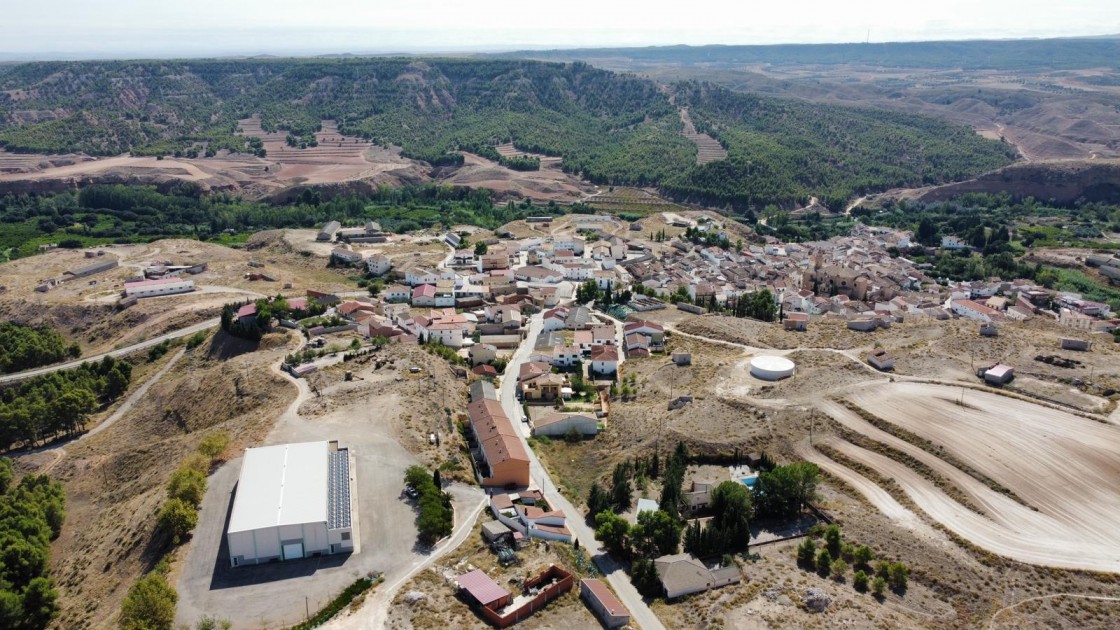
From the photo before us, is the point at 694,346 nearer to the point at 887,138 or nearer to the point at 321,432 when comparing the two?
the point at 321,432

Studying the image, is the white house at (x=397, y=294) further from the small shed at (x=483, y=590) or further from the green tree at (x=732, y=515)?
the small shed at (x=483, y=590)

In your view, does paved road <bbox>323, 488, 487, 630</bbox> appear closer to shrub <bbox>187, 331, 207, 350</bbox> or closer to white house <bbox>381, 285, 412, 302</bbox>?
shrub <bbox>187, 331, 207, 350</bbox>

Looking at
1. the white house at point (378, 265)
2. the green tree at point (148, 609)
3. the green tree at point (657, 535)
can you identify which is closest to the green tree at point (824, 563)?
the green tree at point (657, 535)

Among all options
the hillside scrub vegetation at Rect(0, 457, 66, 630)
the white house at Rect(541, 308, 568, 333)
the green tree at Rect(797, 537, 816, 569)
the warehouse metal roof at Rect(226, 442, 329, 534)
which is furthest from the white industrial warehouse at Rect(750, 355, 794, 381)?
the hillside scrub vegetation at Rect(0, 457, 66, 630)

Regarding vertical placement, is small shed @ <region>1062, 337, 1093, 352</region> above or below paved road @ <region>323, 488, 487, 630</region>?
above

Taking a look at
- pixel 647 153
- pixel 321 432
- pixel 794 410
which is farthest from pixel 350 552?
pixel 647 153

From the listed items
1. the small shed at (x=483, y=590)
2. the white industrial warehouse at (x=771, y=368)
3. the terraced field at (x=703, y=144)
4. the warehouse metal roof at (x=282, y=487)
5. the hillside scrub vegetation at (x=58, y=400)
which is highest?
the terraced field at (x=703, y=144)
